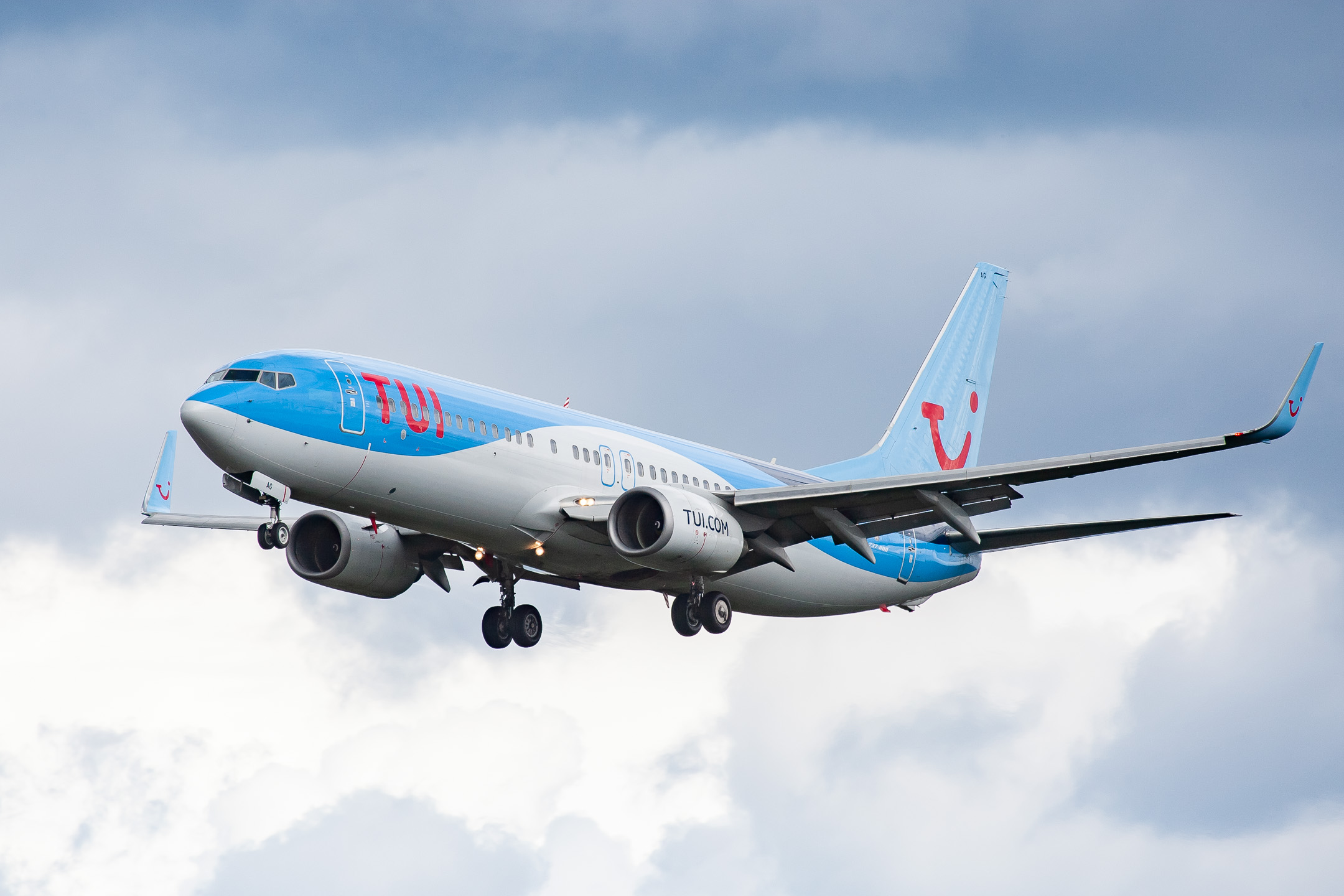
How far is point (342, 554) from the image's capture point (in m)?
39.0

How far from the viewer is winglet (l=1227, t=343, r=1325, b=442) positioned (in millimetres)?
29734

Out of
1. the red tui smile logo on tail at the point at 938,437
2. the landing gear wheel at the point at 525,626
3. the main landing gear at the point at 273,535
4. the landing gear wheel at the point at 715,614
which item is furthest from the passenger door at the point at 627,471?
the red tui smile logo on tail at the point at 938,437

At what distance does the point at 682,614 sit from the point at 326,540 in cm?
894

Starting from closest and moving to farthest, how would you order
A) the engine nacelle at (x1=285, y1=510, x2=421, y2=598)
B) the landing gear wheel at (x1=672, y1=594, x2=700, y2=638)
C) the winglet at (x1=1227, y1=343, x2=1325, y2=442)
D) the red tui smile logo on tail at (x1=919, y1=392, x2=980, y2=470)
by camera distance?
1. the winglet at (x1=1227, y1=343, x2=1325, y2=442)
2. the landing gear wheel at (x1=672, y1=594, x2=700, y2=638)
3. the engine nacelle at (x1=285, y1=510, x2=421, y2=598)
4. the red tui smile logo on tail at (x1=919, y1=392, x2=980, y2=470)

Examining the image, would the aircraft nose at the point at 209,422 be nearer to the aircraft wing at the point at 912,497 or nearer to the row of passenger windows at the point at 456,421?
the row of passenger windows at the point at 456,421

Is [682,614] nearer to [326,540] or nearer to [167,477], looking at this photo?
[326,540]

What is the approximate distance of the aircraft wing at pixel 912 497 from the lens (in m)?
32.3

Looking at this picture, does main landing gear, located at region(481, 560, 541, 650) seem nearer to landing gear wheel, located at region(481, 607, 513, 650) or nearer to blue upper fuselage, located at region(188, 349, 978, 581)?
landing gear wheel, located at region(481, 607, 513, 650)

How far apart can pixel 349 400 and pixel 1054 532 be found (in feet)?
60.5

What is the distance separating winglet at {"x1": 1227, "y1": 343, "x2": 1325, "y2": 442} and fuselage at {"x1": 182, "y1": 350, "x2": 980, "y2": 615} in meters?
12.6

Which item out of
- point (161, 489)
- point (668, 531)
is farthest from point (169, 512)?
point (668, 531)

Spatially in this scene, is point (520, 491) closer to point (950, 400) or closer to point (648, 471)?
point (648, 471)

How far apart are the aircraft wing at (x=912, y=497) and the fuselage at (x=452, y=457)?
1.66 metres

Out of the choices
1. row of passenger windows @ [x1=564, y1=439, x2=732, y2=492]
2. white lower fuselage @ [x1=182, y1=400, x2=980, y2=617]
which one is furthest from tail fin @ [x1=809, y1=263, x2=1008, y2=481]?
row of passenger windows @ [x1=564, y1=439, x2=732, y2=492]
